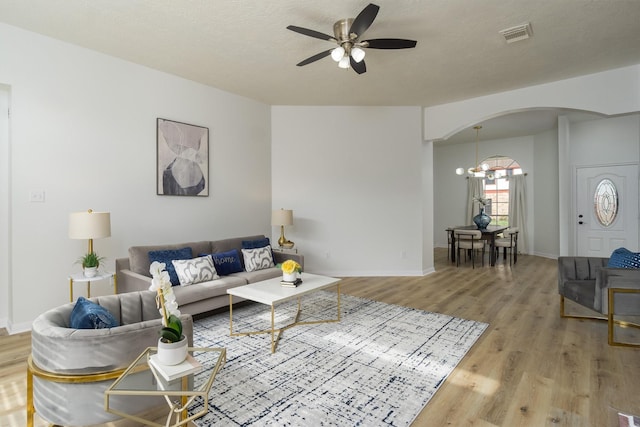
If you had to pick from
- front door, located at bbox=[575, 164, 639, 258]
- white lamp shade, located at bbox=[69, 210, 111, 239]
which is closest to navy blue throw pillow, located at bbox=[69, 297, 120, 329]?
white lamp shade, located at bbox=[69, 210, 111, 239]

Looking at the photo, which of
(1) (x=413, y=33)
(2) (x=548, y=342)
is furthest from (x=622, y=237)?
(1) (x=413, y=33)

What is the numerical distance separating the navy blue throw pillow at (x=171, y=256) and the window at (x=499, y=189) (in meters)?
7.75

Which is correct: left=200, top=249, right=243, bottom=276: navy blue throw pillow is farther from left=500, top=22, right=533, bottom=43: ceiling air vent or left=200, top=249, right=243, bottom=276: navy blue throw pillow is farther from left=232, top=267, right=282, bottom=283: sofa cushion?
left=500, top=22, right=533, bottom=43: ceiling air vent

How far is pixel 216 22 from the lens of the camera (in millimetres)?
3041

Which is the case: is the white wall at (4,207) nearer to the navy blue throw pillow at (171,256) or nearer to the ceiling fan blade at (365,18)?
the navy blue throw pillow at (171,256)

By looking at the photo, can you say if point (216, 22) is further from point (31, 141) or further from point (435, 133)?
point (435, 133)

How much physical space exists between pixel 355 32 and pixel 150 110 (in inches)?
112

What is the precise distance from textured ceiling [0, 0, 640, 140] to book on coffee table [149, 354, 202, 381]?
9.12ft

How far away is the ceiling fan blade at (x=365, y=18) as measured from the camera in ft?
7.73

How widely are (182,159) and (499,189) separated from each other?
26.1 feet

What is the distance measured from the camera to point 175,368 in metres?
1.45

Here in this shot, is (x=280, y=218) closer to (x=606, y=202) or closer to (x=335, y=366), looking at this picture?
(x=335, y=366)

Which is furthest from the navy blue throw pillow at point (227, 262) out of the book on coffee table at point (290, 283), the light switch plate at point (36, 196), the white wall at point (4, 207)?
the white wall at point (4, 207)

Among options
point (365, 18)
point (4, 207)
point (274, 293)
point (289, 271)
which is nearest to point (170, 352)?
point (274, 293)
